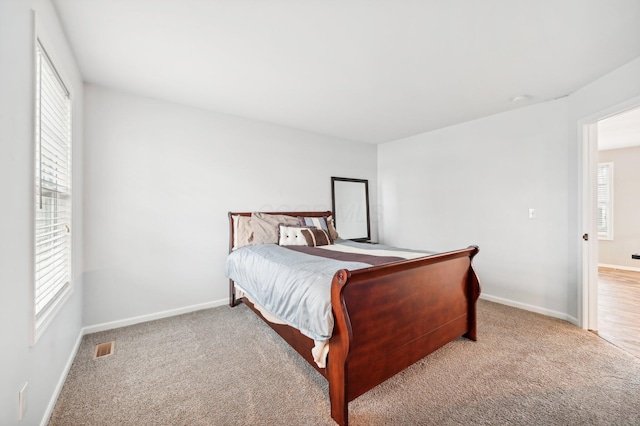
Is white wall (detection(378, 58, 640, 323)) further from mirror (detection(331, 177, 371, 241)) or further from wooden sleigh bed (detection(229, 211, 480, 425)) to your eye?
wooden sleigh bed (detection(229, 211, 480, 425))

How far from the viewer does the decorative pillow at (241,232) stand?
3.10 meters

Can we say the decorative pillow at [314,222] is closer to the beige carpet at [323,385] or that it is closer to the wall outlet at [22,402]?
the beige carpet at [323,385]

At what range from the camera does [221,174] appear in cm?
326

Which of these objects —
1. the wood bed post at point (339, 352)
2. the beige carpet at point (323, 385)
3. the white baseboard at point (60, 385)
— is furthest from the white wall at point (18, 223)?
the wood bed post at point (339, 352)

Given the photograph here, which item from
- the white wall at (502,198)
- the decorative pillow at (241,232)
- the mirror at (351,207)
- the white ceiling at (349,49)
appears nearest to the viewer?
the white ceiling at (349,49)

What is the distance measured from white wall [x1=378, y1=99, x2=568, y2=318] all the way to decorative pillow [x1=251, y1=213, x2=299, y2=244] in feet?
7.29

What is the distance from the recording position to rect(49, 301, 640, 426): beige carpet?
1495mm

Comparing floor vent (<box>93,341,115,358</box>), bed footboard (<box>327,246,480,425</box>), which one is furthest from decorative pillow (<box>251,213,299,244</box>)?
bed footboard (<box>327,246,480,425</box>)

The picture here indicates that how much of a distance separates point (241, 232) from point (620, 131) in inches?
224

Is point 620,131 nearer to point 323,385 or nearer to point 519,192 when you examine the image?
point 519,192

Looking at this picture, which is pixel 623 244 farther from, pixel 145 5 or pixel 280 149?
pixel 145 5

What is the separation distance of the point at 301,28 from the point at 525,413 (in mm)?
2756

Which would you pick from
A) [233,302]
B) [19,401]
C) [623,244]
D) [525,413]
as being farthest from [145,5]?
[623,244]

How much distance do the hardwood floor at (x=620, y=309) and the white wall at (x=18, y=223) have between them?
398 centimetres
